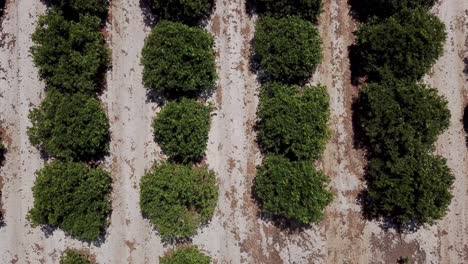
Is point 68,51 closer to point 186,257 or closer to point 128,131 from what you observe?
point 128,131

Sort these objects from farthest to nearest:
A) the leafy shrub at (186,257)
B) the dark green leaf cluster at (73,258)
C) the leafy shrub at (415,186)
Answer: the dark green leaf cluster at (73,258)
the leafy shrub at (186,257)
the leafy shrub at (415,186)

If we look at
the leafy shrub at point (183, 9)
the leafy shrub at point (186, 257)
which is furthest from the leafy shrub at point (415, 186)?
the leafy shrub at point (183, 9)

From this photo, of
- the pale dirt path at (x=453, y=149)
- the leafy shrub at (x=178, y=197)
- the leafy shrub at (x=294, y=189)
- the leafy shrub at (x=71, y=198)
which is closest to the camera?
the leafy shrub at (x=294, y=189)

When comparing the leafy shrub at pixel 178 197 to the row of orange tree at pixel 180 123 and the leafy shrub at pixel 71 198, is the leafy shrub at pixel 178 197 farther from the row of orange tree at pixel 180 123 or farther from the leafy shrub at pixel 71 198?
the leafy shrub at pixel 71 198

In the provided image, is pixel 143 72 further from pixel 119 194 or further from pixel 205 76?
pixel 119 194

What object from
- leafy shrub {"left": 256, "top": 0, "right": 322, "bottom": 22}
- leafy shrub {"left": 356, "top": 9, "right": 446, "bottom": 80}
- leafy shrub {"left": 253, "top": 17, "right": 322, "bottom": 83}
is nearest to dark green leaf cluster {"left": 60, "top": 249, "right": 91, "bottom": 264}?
leafy shrub {"left": 253, "top": 17, "right": 322, "bottom": 83}

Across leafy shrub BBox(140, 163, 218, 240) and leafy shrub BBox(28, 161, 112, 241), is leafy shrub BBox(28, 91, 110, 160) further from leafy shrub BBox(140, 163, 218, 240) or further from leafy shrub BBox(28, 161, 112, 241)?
leafy shrub BBox(140, 163, 218, 240)

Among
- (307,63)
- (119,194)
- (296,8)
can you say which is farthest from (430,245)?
(119,194)
